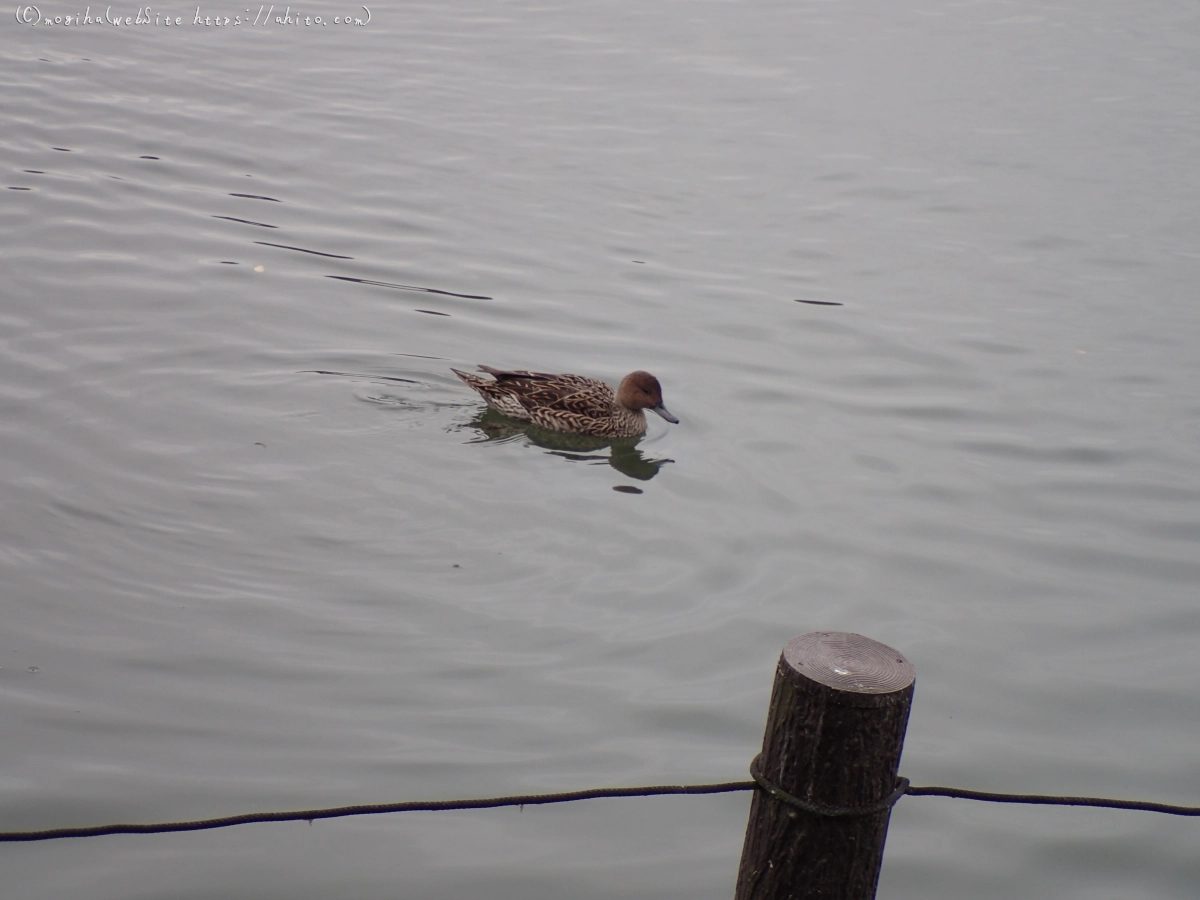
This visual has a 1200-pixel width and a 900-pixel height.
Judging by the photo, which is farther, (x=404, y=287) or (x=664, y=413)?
(x=404, y=287)

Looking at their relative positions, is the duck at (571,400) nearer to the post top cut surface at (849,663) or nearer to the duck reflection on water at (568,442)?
the duck reflection on water at (568,442)

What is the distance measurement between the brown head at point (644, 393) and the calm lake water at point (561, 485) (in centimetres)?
24

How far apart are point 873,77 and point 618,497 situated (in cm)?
1324

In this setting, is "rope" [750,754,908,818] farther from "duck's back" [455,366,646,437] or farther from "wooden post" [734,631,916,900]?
"duck's back" [455,366,646,437]

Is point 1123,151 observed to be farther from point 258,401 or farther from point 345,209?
point 258,401

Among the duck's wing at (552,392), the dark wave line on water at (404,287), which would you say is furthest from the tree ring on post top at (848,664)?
the dark wave line on water at (404,287)

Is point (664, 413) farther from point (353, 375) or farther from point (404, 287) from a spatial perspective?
point (404, 287)

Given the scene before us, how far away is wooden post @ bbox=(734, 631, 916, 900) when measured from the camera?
2.72m

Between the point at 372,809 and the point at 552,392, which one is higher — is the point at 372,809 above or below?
below

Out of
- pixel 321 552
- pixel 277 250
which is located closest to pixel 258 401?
pixel 321 552

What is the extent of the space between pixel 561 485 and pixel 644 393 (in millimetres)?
1076

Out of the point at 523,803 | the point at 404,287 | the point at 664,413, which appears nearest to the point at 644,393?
the point at 664,413

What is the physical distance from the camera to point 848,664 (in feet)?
9.07

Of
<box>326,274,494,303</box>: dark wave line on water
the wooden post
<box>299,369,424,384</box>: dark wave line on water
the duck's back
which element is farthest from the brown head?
the wooden post
